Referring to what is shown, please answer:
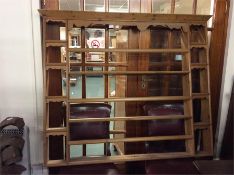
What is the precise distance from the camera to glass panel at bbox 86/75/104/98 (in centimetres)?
246

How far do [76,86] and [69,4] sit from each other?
2.64ft

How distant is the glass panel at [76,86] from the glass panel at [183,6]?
1.25m

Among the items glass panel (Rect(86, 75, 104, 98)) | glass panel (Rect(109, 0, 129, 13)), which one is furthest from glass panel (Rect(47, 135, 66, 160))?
glass panel (Rect(109, 0, 129, 13))

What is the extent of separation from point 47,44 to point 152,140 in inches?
51.8

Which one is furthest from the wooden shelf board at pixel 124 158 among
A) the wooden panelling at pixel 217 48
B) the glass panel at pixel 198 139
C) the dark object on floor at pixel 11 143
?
the wooden panelling at pixel 217 48

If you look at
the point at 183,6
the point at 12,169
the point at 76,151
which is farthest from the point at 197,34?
the point at 12,169

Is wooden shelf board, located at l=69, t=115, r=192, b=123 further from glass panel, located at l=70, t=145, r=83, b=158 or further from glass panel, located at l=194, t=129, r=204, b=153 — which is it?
glass panel, located at l=70, t=145, r=83, b=158

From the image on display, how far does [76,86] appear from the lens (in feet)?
7.95

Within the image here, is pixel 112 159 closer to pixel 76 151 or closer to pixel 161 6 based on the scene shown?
pixel 76 151

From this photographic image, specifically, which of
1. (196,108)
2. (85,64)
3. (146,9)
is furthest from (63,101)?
(196,108)

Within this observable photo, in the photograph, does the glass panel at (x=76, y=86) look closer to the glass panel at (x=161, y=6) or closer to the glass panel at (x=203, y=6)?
the glass panel at (x=161, y=6)

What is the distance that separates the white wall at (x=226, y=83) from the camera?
259 cm

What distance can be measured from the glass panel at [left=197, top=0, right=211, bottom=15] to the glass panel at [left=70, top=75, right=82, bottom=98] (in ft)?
4.84

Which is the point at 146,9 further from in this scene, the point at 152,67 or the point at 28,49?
the point at 28,49
